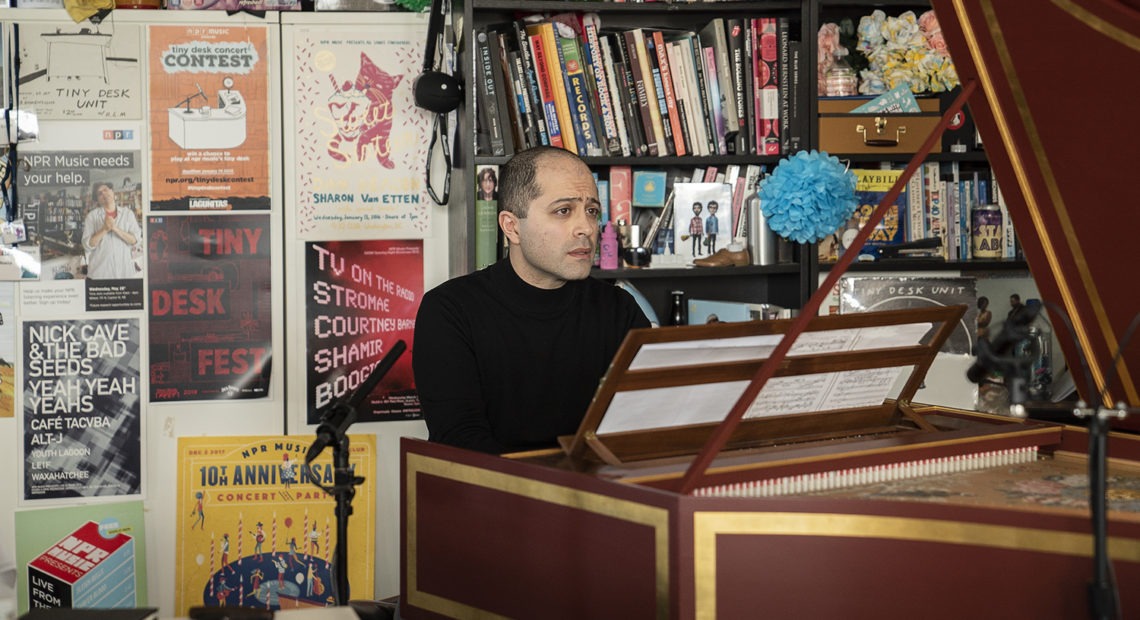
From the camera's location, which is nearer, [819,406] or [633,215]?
[819,406]

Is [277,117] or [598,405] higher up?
[277,117]

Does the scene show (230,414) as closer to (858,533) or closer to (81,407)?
(81,407)

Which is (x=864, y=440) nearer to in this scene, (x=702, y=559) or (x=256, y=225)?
(x=702, y=559)

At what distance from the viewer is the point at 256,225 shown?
3143 millimetres

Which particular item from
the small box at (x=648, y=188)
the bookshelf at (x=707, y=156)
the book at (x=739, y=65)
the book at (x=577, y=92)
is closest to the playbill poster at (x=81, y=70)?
the bookshelf at (x=707, y=156)

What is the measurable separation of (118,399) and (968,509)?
93.2 inches

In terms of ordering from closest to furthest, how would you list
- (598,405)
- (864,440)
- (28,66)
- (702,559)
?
1. (702,559)
2. (598,405)
3. (864,440)
4. (28,66)

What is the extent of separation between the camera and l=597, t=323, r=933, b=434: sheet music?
173 centimetres

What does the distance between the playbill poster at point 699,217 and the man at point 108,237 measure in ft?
4.68

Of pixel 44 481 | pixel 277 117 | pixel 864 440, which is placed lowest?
pixel 44 481

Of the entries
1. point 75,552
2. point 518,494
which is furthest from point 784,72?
point 75,552

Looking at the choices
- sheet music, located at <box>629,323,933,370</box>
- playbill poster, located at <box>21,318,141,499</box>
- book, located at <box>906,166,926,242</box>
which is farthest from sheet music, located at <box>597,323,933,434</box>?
playbill poster, located at <box>21,318,141,499</box>

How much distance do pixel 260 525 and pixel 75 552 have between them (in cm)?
48

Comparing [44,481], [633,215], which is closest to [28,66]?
[44,481]
